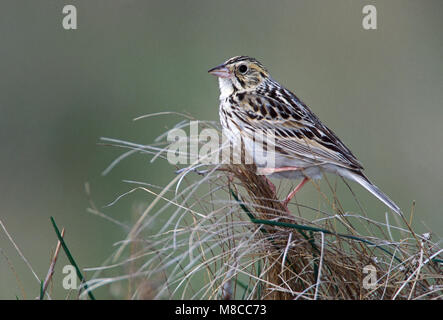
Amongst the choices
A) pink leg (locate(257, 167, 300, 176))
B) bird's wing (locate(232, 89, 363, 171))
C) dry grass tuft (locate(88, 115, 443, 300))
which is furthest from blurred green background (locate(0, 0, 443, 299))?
dry grass tuft (locate(88, 115, 443, 300))

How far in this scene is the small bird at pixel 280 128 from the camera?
15.9 feet

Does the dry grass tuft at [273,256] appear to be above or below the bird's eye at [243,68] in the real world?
below

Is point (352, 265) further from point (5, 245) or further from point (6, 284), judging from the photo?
point (5, 245)

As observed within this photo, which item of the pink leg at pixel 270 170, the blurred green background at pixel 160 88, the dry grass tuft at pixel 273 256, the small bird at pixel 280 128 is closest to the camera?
the dry grass tuft at pixel 273 256

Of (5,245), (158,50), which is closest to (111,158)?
(5,245)

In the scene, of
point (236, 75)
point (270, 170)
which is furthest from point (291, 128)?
point (236, 75)

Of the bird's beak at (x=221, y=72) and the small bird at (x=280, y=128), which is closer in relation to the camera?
the small bird at (x=280, y=128)

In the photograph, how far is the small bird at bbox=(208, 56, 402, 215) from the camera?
4844 millimetres

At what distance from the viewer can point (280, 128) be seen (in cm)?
520

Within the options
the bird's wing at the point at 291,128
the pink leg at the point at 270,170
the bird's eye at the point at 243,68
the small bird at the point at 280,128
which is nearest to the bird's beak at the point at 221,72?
the small bird at the point at 280,128

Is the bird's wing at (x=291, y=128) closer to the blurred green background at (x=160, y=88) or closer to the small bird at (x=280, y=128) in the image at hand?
the small bird at (x=280, y=128)

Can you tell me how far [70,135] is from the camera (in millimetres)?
9133

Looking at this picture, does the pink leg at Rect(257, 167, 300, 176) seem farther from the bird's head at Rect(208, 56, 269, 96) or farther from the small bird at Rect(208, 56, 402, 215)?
the bird's head at Rect(208, 56, 269, 96)

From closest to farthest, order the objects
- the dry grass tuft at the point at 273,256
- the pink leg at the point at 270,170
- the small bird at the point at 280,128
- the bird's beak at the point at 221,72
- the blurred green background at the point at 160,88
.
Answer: the dry grass tuft at the point at 273,256
the pink leg at the point at 270,170
the small bird at the point at 280,128
the bird's beak at the point at 221,72
the blurred green background at the point at 160,88
